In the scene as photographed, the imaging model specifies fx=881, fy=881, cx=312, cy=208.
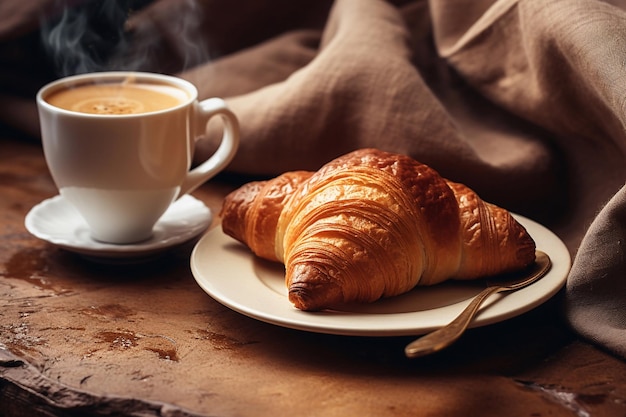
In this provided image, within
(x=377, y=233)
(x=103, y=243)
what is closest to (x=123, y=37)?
(x=103, y=243)

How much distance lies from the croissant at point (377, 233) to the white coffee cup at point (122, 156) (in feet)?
0.61

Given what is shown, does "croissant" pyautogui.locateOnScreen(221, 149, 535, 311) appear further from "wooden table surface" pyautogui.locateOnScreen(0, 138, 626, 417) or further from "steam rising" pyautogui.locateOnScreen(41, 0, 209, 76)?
"steam rising" pyautogui.locateOnScreen(41, 0, 209, 76)

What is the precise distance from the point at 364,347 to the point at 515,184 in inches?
22.7

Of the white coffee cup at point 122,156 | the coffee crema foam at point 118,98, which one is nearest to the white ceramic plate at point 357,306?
the white coffee cup at point 122,156

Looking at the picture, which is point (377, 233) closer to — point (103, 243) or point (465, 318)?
point (465, 318)

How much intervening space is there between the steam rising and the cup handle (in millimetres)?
511

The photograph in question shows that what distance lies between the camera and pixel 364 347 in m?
1.18

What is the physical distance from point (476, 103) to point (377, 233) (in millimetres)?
693

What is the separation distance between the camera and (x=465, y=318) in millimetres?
1101

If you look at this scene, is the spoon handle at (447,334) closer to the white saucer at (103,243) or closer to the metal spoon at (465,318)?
→ the metal spoon at (465,318)

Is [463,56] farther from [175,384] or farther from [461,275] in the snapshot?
[175,384]

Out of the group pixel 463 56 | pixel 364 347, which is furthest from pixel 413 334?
pixel 463 56

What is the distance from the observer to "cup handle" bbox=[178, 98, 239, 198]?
1505 millimetres

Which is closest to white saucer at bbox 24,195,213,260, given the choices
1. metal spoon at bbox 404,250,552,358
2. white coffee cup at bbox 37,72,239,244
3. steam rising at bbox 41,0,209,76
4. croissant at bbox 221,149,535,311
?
white coffee cup at bbox 37,72,239,244
